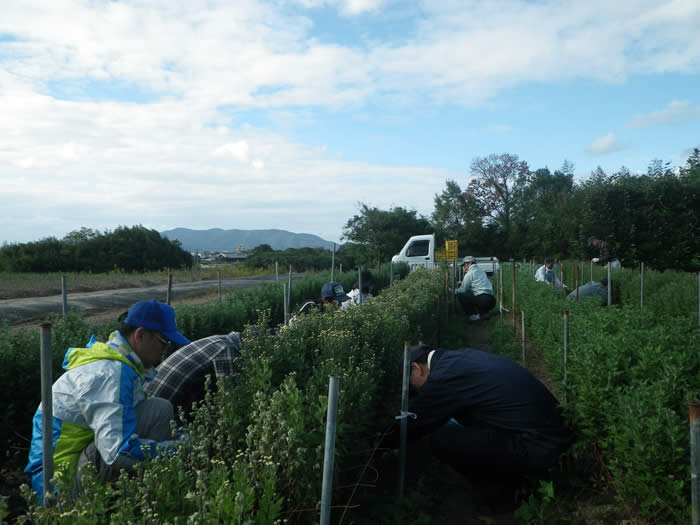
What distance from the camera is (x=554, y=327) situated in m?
6.47

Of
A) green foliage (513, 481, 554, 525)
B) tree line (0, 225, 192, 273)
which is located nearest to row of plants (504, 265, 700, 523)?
green foliage (513, 481, 554, 525)

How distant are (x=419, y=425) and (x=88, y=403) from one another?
213 centimetres

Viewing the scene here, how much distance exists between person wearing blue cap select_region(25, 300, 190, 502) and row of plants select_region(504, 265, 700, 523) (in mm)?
2457

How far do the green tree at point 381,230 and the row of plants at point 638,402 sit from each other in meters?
30.3

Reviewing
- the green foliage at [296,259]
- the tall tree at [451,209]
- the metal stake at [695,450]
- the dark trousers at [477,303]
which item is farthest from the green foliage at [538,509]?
the tall tree at [451,209]

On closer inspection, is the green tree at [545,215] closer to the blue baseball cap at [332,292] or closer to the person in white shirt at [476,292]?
Result: the person in white shirt at [476,292]

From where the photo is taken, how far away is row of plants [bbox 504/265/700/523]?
2814 millimetres

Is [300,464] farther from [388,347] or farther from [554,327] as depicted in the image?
[554,327]

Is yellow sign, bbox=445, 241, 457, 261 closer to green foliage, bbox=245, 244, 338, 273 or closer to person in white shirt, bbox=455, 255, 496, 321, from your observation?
person in white shirt, bbox=455, 255, 496, 321

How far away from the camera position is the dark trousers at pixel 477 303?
13125mm

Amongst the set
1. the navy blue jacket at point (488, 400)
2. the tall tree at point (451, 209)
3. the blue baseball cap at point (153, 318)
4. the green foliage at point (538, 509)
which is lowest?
the green foliage at point (538, 509)

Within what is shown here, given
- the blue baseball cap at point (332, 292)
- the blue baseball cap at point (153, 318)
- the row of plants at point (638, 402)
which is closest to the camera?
the row of plants at point (638, 402)

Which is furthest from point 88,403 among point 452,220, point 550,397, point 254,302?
point 452,220

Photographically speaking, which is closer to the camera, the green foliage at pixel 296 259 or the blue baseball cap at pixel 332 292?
the blue baseball cap at pixel 332 292
